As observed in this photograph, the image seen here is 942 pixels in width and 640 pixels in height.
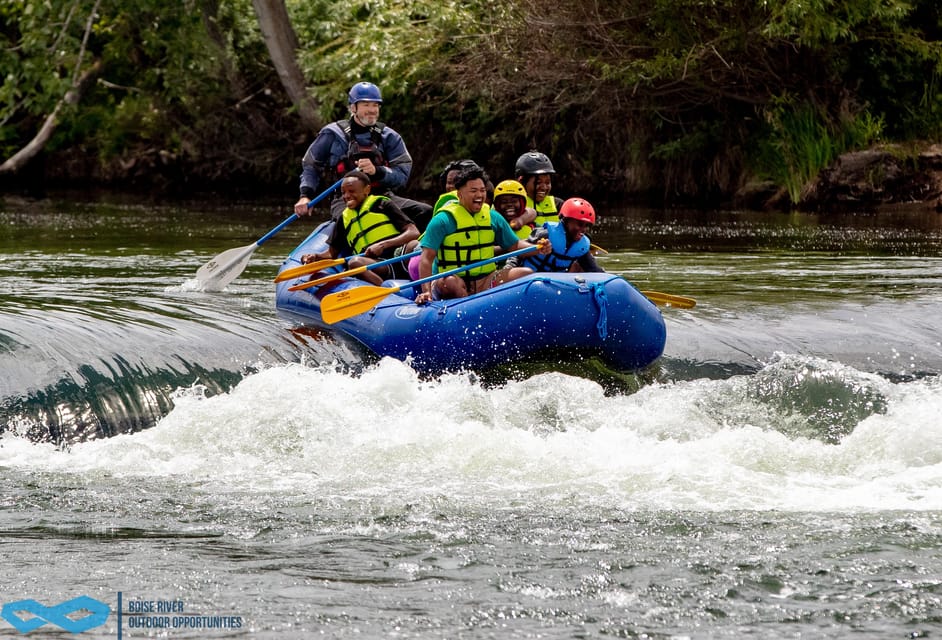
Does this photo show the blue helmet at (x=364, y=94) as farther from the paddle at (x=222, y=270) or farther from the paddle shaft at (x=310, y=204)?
the paddle at (x=222, y=270)

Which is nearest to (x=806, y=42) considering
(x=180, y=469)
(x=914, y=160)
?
(x=914, y=160)

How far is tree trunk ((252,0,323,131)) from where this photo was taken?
20.4m

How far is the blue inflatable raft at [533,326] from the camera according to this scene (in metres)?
6.68

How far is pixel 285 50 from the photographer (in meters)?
20.6

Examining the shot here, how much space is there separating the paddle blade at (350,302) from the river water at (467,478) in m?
0.18

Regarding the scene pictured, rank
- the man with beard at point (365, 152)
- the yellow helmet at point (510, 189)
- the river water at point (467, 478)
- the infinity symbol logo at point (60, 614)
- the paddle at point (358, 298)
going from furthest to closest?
1. the man with beard at point (365, 152)
2. the yellow helmet at point (510, 189)
3. the paddle at point (358, 298)
4. the river water at point (467, 478)
5. the infinity symbol logo at point (60, 614)

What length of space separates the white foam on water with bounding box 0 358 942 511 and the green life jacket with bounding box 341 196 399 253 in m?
1.43

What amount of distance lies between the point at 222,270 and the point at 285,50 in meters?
11.5

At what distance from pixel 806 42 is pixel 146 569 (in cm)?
1385

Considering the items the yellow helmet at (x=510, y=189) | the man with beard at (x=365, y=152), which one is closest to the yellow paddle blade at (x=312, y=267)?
the man with beard at (x=365, y=152)

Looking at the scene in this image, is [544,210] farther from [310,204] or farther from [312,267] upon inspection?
[310,204]

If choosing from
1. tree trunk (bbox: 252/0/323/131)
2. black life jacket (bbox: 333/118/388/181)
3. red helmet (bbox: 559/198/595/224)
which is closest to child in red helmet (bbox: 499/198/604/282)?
red helmet (bbox: 559/198/595/224)

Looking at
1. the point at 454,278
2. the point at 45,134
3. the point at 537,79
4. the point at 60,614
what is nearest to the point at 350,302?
the point at 454,278

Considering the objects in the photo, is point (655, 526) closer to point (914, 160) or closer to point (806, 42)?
point (806, 42)
